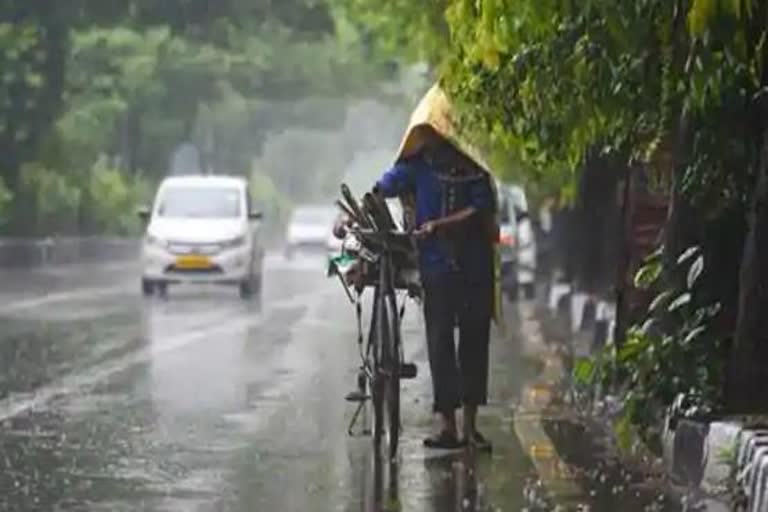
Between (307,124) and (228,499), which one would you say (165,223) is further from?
(307,124)

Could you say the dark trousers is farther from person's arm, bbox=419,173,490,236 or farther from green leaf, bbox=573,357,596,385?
green leaf, bbox=573,357,596,385

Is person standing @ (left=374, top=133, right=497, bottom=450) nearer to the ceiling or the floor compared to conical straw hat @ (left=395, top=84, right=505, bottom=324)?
nearer to the floor

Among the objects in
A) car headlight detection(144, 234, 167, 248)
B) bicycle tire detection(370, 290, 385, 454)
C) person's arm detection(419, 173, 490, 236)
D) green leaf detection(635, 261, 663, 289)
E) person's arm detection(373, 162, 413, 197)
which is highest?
person's arm detection(373, 162, 413, 197)

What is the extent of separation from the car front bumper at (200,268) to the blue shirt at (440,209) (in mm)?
20173

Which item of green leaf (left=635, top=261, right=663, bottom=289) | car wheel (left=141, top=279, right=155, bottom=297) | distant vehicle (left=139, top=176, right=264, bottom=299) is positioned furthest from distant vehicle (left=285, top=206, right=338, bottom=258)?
green leaf (left=635, top=261, right=663, bottom=289)

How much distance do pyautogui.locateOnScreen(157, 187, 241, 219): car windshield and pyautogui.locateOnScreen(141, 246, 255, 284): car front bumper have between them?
1.04 m

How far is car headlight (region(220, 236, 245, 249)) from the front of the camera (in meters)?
31.8

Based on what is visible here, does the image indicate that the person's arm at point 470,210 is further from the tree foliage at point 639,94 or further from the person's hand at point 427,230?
the tree foliage at point 639,94

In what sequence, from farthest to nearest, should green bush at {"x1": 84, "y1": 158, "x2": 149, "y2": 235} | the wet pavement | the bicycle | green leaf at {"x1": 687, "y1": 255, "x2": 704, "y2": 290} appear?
green bush at {"x1": 84, "y1": 158, "x2": 149, "y2": 235} < green leaf at {"x1": 687, "y1": 255, "x2": 704, "y2": 290} < the bicycle < the wet pavement

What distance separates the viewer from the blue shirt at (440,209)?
37.3 ft

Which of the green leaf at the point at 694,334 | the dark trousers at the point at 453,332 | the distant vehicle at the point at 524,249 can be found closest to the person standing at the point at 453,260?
the dark trousers at the point at 453,332

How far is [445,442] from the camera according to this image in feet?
38.1

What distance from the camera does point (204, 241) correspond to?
31.7 meters

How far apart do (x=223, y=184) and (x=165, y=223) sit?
1403mm
